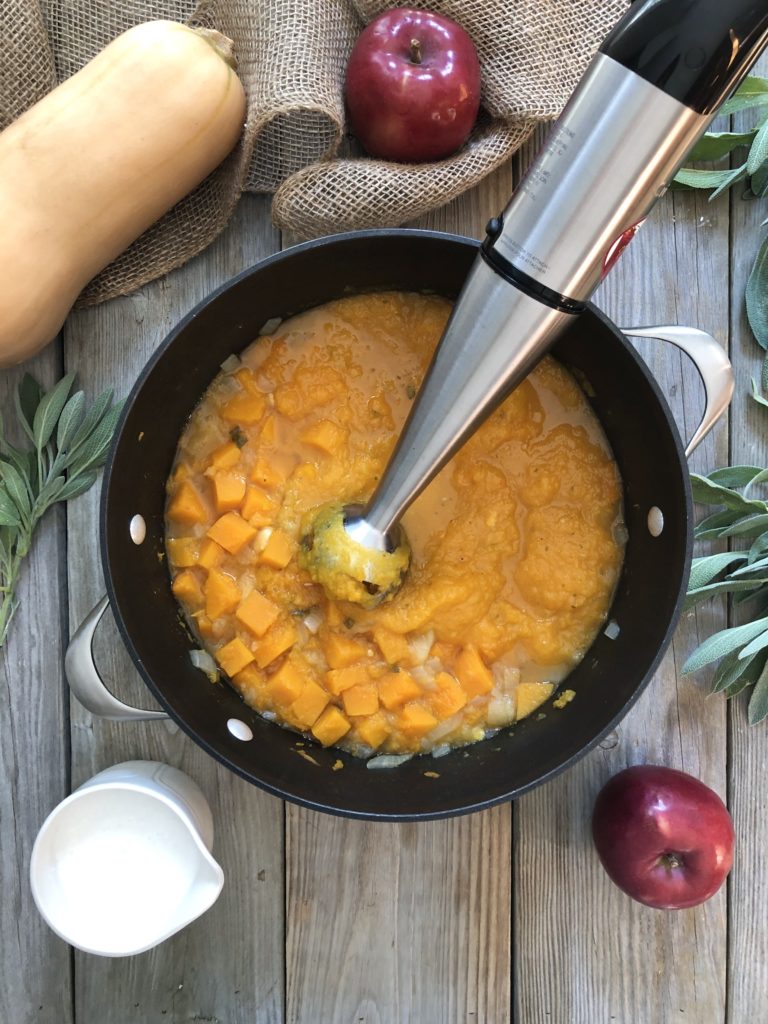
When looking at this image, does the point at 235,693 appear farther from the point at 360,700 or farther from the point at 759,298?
the point at 759,298

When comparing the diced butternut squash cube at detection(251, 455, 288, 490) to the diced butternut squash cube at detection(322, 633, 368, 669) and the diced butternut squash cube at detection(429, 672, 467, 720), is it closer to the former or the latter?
the diced butternut squash cube at detection(322, 633, 368, 669)

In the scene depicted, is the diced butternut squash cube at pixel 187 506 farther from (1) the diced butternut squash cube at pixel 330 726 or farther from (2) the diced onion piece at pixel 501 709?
(2) the diced onion piece at pixel 501 709

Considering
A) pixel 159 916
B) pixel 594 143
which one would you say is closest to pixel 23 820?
pixel 159 916

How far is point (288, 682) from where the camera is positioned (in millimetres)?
1371

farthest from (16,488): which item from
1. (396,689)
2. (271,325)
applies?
(396,689)

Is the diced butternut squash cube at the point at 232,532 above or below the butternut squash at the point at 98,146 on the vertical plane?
Answer: below

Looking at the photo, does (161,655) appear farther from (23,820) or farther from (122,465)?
(23,820)

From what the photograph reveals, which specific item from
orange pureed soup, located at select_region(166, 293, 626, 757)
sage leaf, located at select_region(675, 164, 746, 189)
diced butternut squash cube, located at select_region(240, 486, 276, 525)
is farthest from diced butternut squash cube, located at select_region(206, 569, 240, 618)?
sage leaf, located at select_region(675, 164, 746, 189)

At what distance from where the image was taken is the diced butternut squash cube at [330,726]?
1378 mm

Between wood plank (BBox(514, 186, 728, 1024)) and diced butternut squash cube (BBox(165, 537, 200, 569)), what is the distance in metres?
0.71

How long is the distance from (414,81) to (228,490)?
0.68 meters

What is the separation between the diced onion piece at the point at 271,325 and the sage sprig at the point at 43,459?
0.91ft

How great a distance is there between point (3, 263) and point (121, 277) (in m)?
0.20

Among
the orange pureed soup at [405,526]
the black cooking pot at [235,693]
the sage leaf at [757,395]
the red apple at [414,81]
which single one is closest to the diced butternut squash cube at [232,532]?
the orange pureed soup at [405,526]
